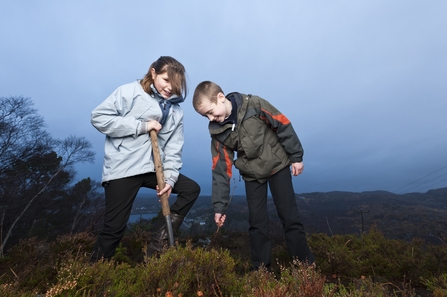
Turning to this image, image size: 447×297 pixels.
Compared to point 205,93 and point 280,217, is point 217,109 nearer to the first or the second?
point 205,93

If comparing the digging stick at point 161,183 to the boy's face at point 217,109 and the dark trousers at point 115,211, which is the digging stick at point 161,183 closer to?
the dark trousers at point 115,211

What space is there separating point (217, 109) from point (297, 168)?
1.10m

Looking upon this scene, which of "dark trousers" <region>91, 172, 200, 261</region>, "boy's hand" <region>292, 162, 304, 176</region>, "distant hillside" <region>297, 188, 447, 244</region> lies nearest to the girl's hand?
"dark trousers" <region>91, 172, 200, 261</region>

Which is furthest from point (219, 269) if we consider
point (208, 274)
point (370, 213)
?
point (370, 213)

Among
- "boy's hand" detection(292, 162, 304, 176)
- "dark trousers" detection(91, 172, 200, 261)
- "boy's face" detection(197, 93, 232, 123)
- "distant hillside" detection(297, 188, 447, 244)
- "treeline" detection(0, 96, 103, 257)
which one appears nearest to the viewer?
"dark trousers" detection(91, 172, 200, 261)

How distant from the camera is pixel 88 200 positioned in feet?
82.4

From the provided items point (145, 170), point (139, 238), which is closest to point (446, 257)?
point (145, 170)

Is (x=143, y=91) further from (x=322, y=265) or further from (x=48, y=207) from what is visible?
(x=48, y=207)

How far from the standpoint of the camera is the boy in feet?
10.2

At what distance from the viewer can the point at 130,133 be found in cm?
287

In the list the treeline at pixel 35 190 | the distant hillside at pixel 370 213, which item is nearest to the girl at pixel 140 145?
the treeline at pixel 35 190

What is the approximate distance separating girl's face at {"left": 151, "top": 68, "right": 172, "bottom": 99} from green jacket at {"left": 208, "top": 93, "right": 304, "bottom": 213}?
61cm

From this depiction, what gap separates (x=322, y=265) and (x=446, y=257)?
2027mm

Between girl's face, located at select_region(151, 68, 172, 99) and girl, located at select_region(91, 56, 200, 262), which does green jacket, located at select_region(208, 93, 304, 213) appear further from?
girl's face, located at select_region(151, 68, 172, 99)
